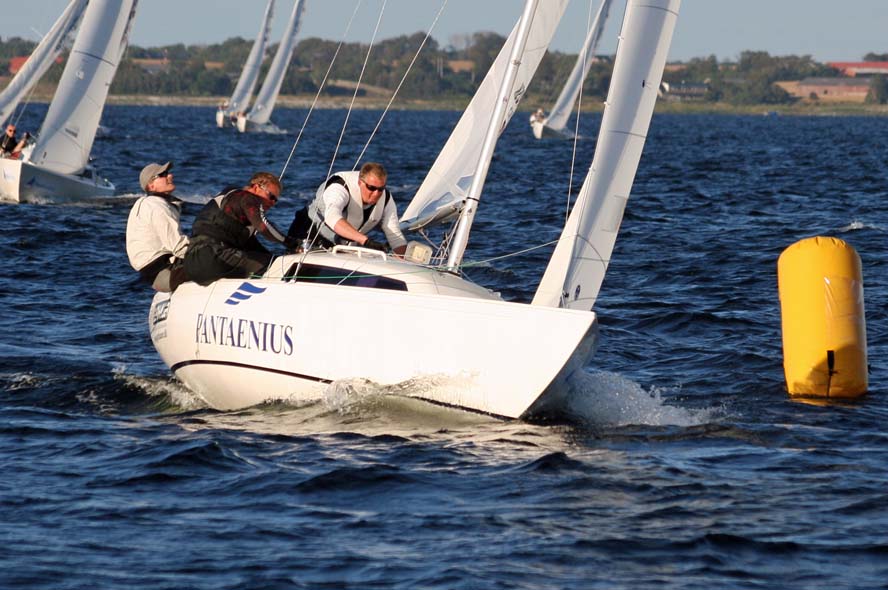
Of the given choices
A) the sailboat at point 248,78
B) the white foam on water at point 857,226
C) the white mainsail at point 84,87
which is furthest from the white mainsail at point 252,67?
the white foam on water at point 857,226

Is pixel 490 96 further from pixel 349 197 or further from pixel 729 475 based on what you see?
pixel 729 475

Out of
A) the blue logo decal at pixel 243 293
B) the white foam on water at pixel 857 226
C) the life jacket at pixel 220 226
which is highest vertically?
the white foam on water at pixel 857 226

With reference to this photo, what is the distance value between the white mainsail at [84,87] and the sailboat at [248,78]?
130ft

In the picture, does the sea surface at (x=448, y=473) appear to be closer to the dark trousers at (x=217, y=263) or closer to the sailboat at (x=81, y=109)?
the dark trousers at (x=217, y=263)

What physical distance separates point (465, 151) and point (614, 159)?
8.08ft

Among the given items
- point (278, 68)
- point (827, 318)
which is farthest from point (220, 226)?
point (278, 68)

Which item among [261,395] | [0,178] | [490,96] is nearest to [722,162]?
[0,178]

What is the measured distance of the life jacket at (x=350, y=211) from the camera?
34.0 feet

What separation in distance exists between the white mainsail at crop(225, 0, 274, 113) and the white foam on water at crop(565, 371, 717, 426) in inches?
2274

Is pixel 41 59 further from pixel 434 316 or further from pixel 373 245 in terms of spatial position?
pixel 434 316

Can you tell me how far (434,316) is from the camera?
29.0 feet

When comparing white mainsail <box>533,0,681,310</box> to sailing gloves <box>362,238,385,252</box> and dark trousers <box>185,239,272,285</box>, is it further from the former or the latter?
dark trousers <box>185,239,272,285</box>

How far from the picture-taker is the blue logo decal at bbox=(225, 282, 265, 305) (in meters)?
9.67

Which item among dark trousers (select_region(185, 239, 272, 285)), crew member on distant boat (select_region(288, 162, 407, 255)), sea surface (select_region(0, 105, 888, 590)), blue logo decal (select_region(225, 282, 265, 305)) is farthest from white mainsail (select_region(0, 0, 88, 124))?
blue logo decal (select_region(225, 282, 265, 305))
